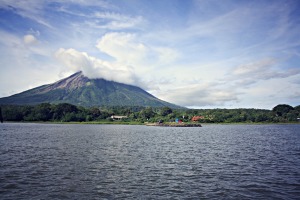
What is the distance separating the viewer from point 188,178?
2369 centimetres

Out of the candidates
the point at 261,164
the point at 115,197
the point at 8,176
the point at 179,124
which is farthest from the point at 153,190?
the point at 179,124

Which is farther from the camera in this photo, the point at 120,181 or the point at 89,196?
the point at 120,181

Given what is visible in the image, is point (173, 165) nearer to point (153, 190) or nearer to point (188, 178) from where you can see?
point (188, 178)

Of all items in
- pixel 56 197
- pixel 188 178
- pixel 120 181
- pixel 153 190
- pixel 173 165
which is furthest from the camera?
pixel 173 165

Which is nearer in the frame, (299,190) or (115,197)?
(115,197)

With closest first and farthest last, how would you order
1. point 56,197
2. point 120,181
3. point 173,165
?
point 56,197, point 120,181, point 173,165

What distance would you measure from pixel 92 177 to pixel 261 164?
21357 millimetres

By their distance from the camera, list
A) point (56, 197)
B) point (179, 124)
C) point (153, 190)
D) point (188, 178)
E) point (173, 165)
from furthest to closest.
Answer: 1. point (179, 124)
2. point (173, 165)
3. point (188, 178)
4. point (153, 190)
5. point (56, 197)

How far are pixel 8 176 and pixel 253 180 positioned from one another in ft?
75.5

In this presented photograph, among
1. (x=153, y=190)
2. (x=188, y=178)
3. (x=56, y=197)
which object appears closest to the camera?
(x=56, y=197)

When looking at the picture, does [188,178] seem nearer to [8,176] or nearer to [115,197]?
[115,197]

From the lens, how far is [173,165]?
30016mm

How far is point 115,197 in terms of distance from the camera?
703 inches

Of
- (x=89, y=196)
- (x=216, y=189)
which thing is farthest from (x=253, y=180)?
(x=89, y=196)
